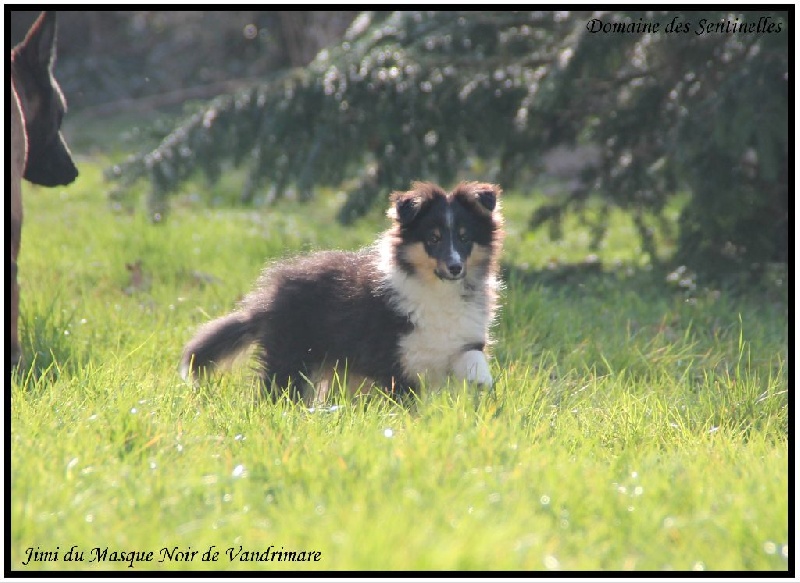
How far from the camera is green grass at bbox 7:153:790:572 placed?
3033 mm

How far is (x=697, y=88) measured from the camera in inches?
289

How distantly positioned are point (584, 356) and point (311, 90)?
3.11 m

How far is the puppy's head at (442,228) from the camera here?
4.77 meters

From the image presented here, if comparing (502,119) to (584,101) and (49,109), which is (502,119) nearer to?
(584,101)

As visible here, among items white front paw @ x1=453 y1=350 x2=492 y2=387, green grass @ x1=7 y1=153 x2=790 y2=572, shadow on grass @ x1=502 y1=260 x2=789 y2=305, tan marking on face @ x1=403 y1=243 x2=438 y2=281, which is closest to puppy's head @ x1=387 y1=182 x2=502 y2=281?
tan marking on face @ x1=403 y1=243 x2=438 y2=281

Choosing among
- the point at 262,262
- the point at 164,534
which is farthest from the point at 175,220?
the point at 164,534

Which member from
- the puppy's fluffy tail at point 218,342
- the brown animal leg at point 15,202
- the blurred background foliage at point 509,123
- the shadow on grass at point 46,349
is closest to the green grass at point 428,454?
the shadow on grass at point 46,349

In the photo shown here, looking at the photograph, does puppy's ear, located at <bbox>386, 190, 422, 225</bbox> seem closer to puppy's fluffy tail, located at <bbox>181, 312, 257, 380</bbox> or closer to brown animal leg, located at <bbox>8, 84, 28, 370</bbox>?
puppy's fluffy tail, located at <bbox>181, 312, 257, 380</bbox>

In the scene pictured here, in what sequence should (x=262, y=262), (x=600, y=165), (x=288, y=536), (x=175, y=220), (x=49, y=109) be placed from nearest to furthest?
(x=288, y=536)
(x=49, y=109)
(x=262, y=262)
(x=600, y=165)
(x=175, y=220)

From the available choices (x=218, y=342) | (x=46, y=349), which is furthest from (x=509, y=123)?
(x=46, y=349)

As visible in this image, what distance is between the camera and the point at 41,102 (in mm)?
4789

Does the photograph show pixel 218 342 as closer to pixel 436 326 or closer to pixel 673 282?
pixel 436 326

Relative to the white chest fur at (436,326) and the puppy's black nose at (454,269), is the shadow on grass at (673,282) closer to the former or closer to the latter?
the white chest fur at (436,326)

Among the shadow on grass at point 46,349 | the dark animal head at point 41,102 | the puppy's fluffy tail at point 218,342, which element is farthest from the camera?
the puppy's fluffy tail at point 218,342
